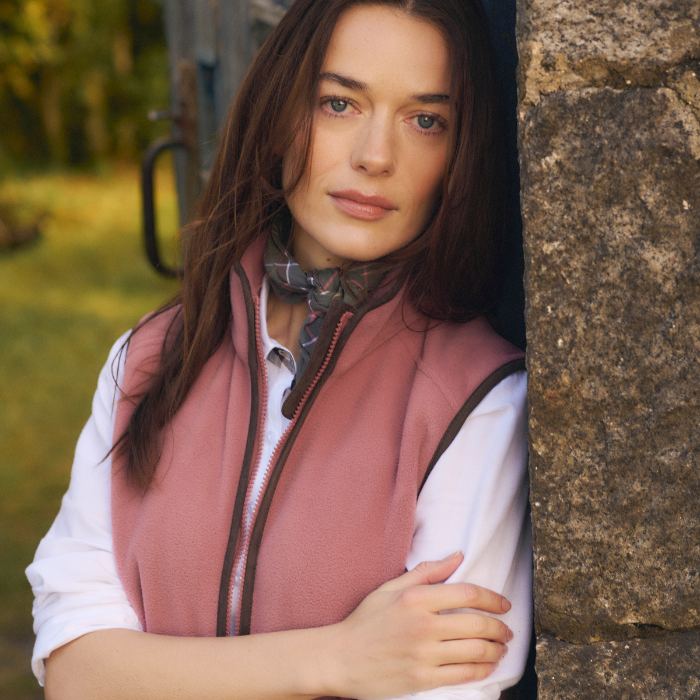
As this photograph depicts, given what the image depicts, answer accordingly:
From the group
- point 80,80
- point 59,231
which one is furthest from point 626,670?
point 80,80

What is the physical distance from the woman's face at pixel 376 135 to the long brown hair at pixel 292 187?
0.08 feet

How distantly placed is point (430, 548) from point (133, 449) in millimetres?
581

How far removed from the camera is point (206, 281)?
5.24 ft

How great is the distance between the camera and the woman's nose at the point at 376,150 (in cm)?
135

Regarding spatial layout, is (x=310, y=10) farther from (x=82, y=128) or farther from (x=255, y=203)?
(x=82, y=128)

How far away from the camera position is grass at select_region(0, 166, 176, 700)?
355 cm

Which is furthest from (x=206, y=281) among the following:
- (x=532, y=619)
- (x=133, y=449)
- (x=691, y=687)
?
(x=691, y=687)

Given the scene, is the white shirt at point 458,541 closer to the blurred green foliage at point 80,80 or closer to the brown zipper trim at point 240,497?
the brown zipper trim at point 240,497

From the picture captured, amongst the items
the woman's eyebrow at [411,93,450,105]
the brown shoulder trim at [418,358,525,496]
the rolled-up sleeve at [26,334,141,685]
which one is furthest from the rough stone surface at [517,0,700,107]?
the rolled-up sleeve at [26,334,141,685]

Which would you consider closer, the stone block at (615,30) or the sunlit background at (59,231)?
the stone block at (615,30)

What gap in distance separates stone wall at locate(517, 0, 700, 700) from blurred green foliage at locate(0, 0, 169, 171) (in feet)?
31.8

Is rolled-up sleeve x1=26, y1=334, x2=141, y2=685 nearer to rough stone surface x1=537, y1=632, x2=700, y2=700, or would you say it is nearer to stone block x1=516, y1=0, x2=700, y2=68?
rough stone surface x1=537, y1=632, x2=700, y2=700

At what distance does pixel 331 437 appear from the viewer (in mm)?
1360

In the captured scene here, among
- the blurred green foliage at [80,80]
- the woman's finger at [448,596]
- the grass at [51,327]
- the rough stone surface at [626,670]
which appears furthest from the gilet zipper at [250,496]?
Answer: the blurred green foliage at [80,80]
